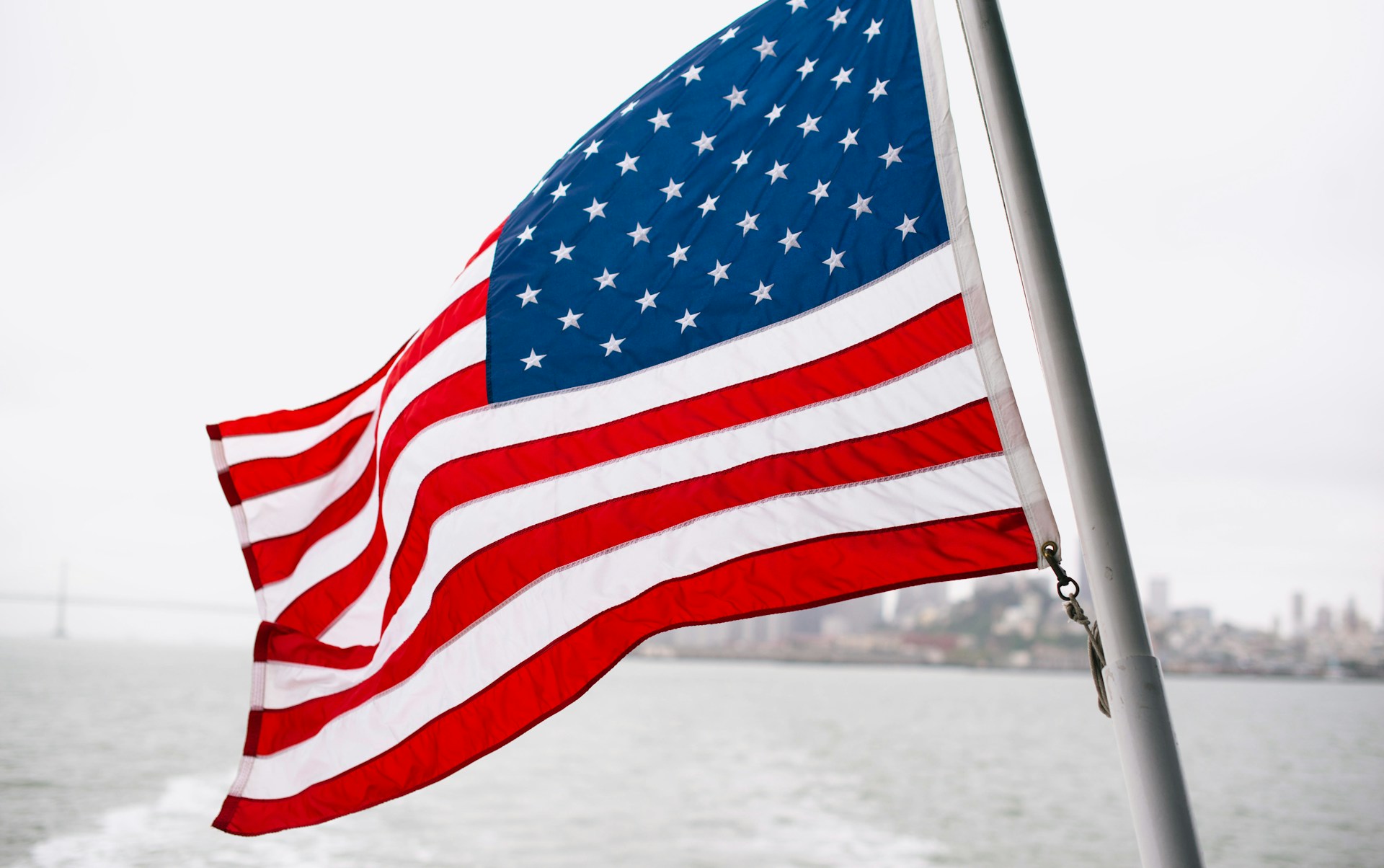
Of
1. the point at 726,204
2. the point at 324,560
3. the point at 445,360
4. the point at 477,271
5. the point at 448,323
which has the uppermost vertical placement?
the point at 726,204

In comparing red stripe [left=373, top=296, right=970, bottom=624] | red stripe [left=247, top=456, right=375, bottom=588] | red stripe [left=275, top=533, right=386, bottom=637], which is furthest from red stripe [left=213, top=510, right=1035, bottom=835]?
red stripe [left=247, top=456, right=375, bottom=588]

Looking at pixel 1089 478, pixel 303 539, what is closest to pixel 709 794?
pixel 303 539

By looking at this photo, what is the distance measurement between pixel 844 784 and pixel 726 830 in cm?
1095

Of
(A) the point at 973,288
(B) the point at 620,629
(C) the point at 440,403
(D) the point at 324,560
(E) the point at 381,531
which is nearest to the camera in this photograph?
(A) the point at 973,288

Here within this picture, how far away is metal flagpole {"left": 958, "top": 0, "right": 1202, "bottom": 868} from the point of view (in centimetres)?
230

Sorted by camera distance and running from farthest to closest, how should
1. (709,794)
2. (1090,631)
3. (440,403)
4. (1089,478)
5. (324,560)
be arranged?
(709,794) < (324,560) < (440,403) < (1090,631) < (1089,478)

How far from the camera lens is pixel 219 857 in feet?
79.2

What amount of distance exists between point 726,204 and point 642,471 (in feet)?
3.32

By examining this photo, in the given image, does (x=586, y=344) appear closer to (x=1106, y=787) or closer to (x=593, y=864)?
(x=593, y=864)

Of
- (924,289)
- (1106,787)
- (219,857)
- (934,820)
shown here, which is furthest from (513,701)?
(1106,787)

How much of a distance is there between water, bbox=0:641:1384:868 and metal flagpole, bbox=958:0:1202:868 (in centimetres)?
2589

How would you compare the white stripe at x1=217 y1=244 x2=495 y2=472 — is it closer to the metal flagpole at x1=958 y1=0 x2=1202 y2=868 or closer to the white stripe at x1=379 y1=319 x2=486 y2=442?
the white stripe at x1=379 y1=319 x2=486 y2=442

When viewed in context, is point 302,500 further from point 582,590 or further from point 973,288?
point 973,288

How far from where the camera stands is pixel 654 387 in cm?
370
